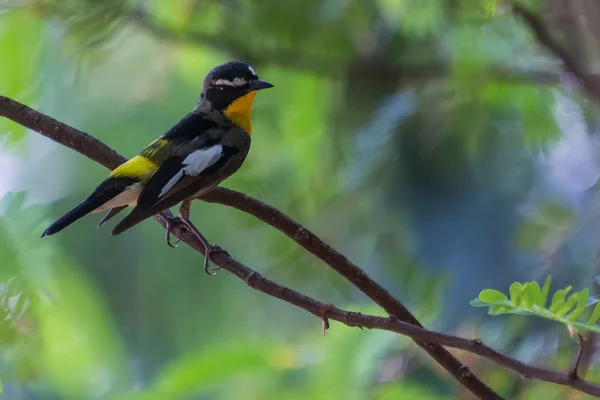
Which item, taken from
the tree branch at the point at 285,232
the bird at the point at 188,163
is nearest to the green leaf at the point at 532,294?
the tree branch at the point at 285,232

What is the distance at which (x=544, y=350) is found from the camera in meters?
0.97

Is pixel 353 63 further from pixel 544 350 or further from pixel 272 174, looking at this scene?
pixel 544 350

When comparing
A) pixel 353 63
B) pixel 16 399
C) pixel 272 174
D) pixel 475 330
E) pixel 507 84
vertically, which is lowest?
pixel 16 399

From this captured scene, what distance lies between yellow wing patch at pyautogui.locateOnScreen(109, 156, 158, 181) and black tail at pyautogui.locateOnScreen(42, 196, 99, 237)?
0.04 metres

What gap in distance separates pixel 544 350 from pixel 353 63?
0.59m

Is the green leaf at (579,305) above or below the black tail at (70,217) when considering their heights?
below

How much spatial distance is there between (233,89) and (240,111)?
0.04 meters

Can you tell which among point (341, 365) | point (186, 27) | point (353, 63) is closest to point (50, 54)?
point (186, 27)

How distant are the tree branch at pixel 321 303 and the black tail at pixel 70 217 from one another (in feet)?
0.14

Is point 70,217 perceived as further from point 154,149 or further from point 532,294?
point 532,294

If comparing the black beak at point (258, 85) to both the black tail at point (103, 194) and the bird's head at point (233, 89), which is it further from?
the black tail at point (103, 194)

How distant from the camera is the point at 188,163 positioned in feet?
2.58

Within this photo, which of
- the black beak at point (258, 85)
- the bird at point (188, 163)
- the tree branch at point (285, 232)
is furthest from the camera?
the black beak at point (258, 85)

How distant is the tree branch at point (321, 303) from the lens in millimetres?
495
